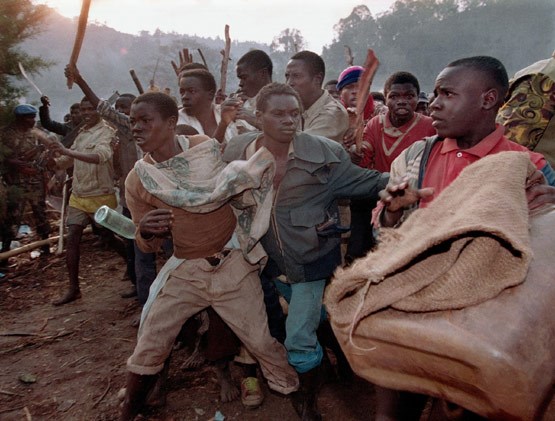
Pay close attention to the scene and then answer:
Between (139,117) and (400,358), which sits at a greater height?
(139,117)

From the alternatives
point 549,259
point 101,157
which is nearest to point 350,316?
point 549,259

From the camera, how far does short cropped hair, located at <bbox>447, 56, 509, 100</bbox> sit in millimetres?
1619

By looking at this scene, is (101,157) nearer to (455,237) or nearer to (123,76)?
(455,237)

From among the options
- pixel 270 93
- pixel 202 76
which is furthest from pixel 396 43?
pixel 270 93

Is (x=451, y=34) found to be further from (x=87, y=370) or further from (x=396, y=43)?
(x=87, y=370)

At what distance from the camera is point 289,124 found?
2477 mm

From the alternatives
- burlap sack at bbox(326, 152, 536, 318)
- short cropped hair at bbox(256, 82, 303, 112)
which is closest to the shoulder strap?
burlap sack at bbox(326, 152, 536, 318)

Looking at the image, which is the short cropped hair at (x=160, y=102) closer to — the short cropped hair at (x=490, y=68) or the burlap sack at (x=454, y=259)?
the short cropped hair at (x=490, y=68)

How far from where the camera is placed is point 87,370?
3438 mm

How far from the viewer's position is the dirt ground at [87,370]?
112 inches

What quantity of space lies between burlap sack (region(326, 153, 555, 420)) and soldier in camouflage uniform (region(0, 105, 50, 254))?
20.1 feet

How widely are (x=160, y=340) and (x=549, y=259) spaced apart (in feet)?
6.98

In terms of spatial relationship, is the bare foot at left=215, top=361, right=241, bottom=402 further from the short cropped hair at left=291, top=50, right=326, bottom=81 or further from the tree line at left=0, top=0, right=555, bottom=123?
the tree line at left=0, top=0, right=555, bottom=123

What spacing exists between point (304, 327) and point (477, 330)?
1743 mm
